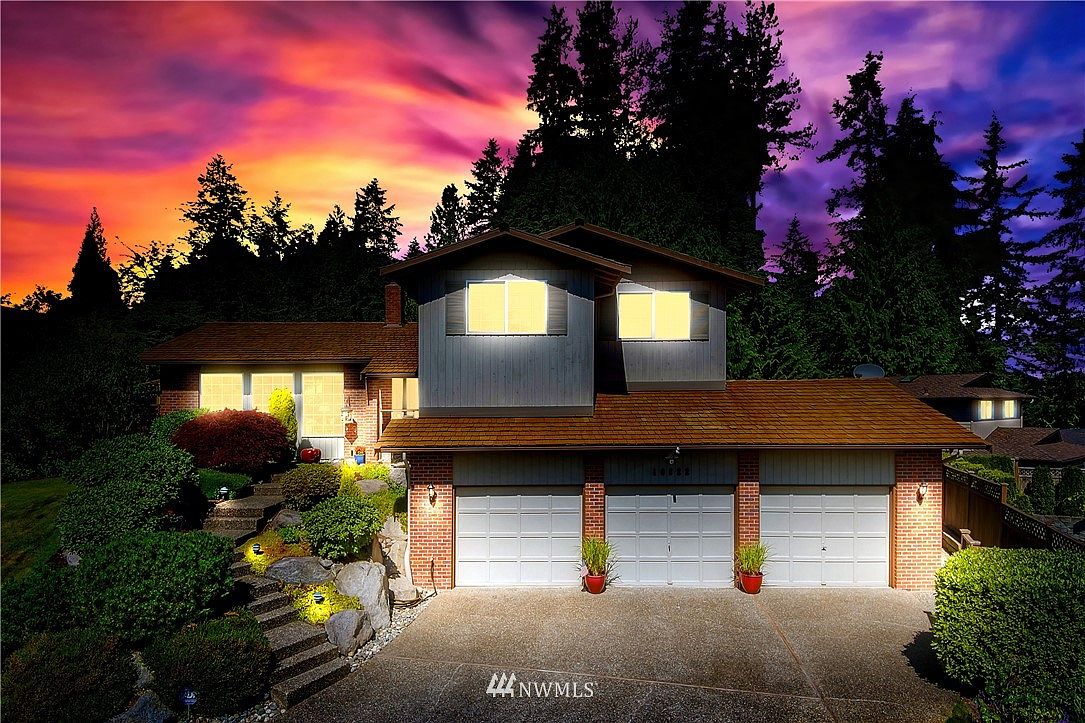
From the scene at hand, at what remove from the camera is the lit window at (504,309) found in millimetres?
13422

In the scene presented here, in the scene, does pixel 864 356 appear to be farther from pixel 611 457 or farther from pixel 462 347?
pixel 462 347

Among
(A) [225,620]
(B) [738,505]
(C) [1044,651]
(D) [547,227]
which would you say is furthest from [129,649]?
(D) [547,227]

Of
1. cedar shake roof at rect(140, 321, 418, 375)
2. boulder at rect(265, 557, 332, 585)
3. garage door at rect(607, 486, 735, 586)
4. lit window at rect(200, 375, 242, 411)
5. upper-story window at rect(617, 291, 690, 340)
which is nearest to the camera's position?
boulder at rect(265, 557, 332, 585)

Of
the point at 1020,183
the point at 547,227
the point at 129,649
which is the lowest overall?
the point at 129,649

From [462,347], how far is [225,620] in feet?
23.9

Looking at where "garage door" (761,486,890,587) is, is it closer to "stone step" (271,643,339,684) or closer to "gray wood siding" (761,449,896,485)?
"gray wood siding" (761,449,896,485)

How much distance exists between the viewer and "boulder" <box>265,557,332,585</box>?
10.2 meters

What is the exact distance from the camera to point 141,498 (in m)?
9.98

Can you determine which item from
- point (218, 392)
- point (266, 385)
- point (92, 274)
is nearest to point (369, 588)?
point (266, 385)

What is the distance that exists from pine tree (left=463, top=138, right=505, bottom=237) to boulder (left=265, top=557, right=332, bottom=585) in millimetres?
37616

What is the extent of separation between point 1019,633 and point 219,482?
1533cm

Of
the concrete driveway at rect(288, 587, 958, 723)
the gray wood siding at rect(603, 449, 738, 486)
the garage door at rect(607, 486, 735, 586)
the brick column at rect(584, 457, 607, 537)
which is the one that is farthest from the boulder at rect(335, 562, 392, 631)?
the gray wood siding at rect(603, 449, 738, 486)

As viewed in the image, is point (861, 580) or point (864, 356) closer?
point (861, 580)

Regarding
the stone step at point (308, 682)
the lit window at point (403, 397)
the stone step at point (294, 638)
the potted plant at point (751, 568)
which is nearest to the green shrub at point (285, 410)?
the lit window at point (403, 397)
